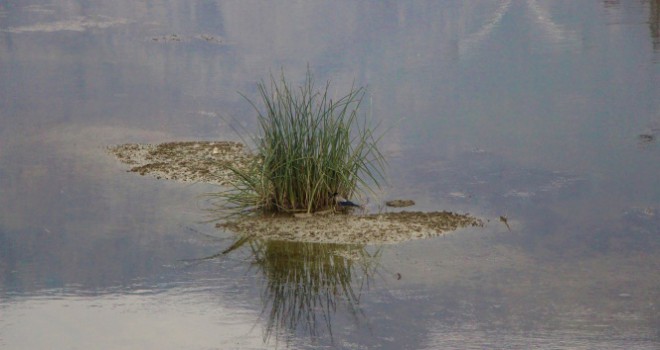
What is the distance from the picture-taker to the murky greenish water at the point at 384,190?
5891mm

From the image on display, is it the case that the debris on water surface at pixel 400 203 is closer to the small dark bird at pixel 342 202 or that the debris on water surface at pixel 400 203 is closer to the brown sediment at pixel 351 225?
the brown sediment at pixel 351 225

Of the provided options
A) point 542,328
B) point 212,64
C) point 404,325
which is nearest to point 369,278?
point 404,325

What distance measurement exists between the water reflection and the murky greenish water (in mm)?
17

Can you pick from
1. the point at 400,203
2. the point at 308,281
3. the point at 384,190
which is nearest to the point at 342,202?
the point at 400,203

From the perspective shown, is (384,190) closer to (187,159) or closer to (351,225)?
(351,225)

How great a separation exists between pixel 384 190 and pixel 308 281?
1950mm

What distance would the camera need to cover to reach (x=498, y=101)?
1112 cm

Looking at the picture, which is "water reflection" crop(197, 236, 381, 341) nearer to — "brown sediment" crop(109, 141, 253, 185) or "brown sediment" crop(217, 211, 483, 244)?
"brown sediment" crop(217, 211, 483, 244)

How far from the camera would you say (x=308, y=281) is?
6.47 m

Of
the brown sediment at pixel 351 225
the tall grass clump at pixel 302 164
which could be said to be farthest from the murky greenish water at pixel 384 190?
the tall grass clump at pixel 302 164

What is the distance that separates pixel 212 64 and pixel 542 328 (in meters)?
7.75

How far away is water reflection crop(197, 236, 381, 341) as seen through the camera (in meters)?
5.85

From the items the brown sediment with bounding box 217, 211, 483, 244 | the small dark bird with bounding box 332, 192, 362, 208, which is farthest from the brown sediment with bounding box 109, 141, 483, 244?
the small dark bird with bounding box 332, 192, 362, 208

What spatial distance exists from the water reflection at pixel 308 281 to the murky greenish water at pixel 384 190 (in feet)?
0.06
